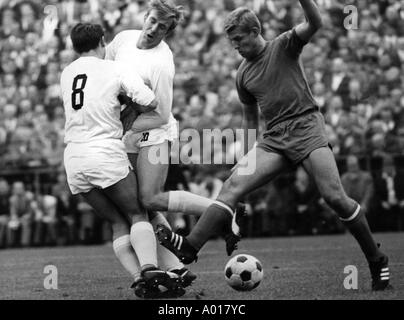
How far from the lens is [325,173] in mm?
7258

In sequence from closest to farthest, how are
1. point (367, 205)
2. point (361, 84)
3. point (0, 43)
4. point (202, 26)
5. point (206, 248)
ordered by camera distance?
point (206, 248) < point (367, 205) < point (361, 84) < point (202, 26) < point (0, 43)

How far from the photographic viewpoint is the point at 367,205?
15.2 m

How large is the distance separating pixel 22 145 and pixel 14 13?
4567 millimetres

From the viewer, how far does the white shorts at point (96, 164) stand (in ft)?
23.9

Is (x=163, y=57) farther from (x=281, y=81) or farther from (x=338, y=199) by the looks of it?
(x=338, y=199)

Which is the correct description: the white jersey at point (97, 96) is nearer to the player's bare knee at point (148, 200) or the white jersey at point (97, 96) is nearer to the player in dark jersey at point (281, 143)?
the player's bare knee at point (148, 200)

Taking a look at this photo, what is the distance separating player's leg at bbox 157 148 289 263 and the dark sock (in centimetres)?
70

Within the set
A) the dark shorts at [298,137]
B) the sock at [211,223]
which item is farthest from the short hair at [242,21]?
the sock at [211,223]

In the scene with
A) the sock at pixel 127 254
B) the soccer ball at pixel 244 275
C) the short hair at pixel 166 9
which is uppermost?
the short hair at pixel 166 9

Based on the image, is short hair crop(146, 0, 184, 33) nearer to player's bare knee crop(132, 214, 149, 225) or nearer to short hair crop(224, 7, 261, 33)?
short hair crop(224, 7, 261, 33)

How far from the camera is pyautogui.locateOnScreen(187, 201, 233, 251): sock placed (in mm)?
7352

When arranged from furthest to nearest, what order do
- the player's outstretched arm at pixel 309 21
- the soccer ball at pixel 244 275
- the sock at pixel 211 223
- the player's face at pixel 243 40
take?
the soccer ball at pixel 244 275 → the player's face at pixel 243 40 → the sock at pixel 211 223 → the player's outstretched arm at pixel 309 21
